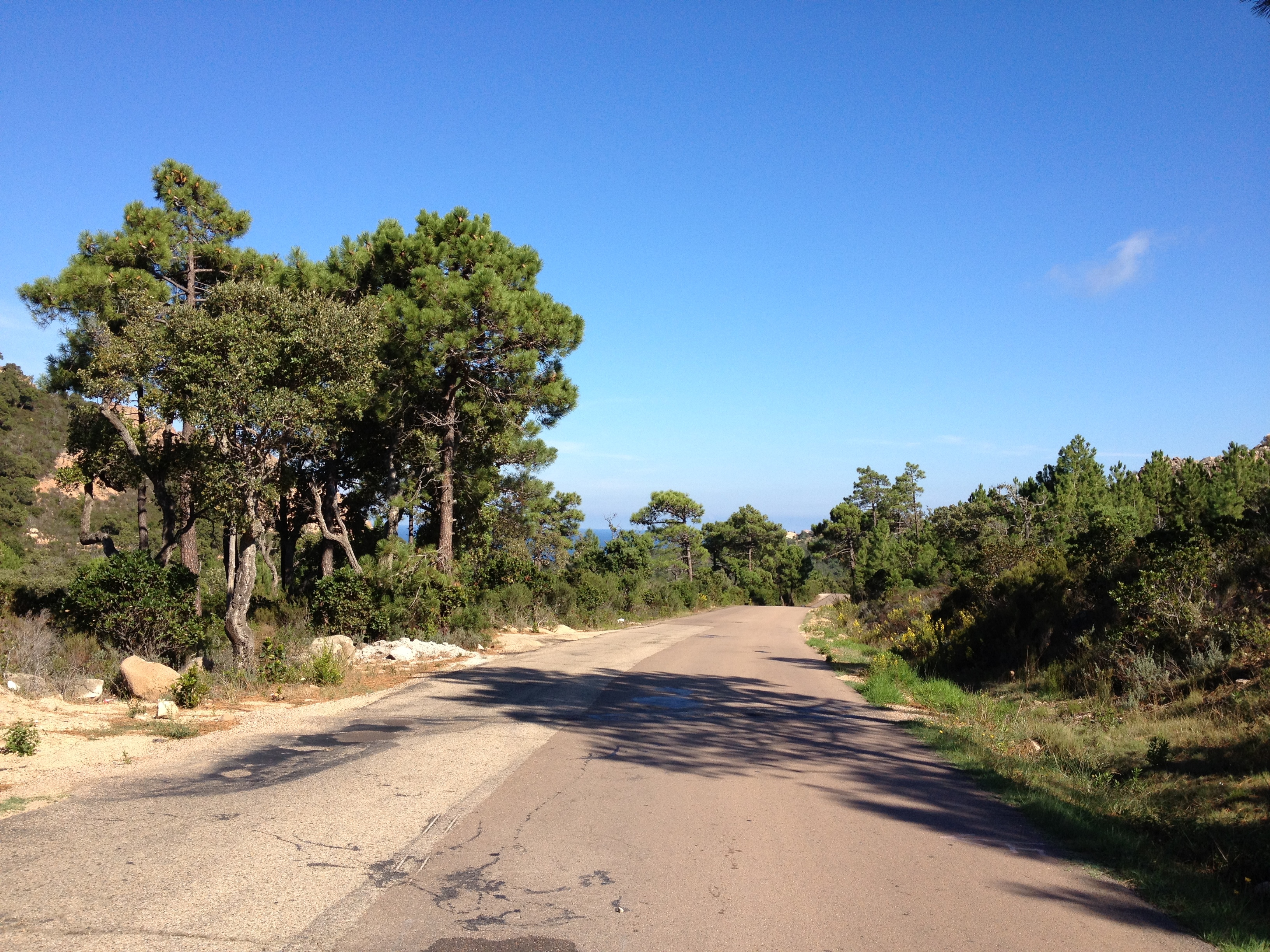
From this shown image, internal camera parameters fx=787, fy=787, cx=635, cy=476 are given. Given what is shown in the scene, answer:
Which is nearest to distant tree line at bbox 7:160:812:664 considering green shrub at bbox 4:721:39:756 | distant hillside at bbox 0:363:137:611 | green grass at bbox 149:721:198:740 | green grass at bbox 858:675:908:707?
green grass at bbox 149:721:198:740

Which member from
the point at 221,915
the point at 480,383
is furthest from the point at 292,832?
the point at 480,383

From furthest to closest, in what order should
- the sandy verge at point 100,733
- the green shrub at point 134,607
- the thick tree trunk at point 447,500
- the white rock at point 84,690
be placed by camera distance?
the thick tree trunk at point 447,500
the green shrub at point 134,607
the white rock at point 84,690
the sandy verge at point 100,733

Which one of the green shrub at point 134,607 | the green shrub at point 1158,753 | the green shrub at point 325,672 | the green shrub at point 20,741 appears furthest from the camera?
the green shrub at point 325,672

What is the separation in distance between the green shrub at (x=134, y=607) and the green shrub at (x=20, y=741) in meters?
4.96

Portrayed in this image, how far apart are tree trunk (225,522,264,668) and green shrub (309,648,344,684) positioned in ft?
3.47

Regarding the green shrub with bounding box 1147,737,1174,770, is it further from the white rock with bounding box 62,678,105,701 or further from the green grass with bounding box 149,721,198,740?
the white rock with bounding box 62,678,105,701

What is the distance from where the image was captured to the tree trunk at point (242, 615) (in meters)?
12.6

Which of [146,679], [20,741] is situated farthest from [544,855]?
[146,679]

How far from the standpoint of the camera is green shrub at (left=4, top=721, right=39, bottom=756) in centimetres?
708

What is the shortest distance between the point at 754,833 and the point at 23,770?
6.15 meters

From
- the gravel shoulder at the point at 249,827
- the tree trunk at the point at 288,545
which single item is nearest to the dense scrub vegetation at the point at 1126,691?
the gravel shoulder at the point at 249,827

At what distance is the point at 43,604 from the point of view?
15094 millimetres

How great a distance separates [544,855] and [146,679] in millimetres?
7821

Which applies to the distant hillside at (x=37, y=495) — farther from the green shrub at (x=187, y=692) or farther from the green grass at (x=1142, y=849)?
the green grass at (x=1142, y=849)
